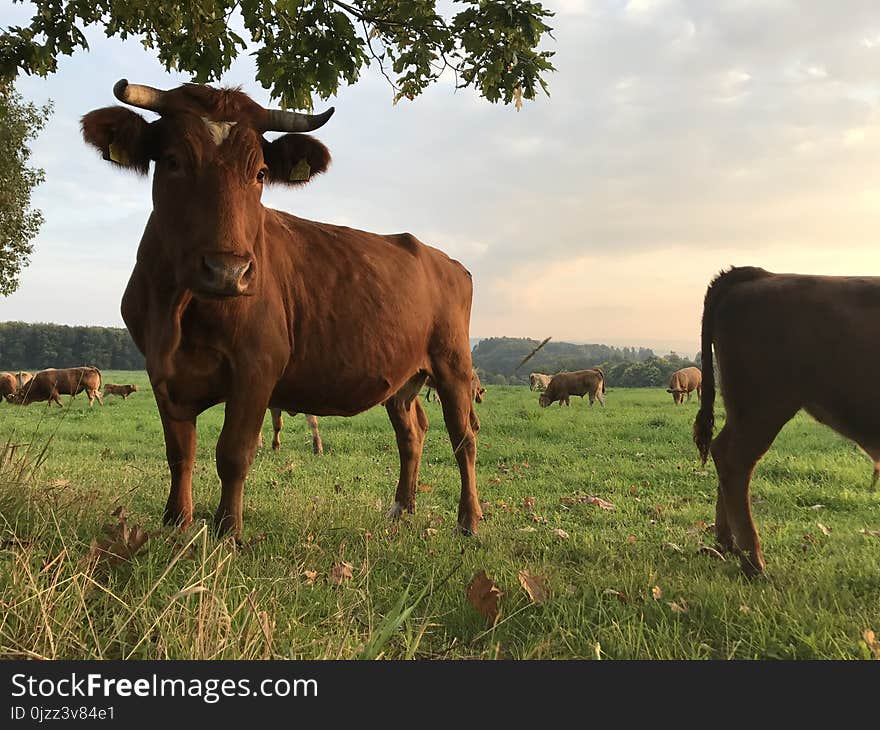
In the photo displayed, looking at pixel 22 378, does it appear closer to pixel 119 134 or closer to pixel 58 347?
pixel 119 134

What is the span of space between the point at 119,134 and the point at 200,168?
2.18ft

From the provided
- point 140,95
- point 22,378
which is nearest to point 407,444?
point 140,95

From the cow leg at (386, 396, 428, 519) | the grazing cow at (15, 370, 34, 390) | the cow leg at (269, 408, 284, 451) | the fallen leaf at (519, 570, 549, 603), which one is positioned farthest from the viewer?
the grazing cow at (15, 370, 34, 390)

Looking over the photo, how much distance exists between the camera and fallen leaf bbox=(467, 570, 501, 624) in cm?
294

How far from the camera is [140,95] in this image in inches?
138

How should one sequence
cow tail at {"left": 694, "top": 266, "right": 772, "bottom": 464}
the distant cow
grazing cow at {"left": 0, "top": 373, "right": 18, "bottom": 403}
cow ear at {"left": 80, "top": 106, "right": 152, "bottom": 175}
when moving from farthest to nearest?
the distant cow, grazing cow at {"left": 0, "top": 373, "right": 18, "bottom": 403}, cow tail at {"left": 694, "top": 266, "right": 772, "bottom": 464}, cow ear at {"left": 80, "top": 106, "right": 152, "bottom": 175}

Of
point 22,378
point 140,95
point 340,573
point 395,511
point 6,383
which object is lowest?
point 6,383

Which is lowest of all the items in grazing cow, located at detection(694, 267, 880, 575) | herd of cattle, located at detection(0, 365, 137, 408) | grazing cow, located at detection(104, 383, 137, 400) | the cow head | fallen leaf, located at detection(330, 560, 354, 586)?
grazing cow, located at detection(104, 383, 137, 400)

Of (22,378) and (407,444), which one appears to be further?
(22,378)

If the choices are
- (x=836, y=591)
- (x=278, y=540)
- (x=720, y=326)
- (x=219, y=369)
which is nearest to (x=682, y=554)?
(x=836, y=591)

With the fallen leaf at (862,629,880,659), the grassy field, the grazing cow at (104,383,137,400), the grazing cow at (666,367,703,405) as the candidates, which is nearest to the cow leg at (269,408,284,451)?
the grassy field

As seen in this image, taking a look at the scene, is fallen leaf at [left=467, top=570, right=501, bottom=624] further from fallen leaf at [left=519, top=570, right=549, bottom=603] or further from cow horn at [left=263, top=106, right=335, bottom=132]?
cow horn at [left=263, top=106, right=335, bottom=132]

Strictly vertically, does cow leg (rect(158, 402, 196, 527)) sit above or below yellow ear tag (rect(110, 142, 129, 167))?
below

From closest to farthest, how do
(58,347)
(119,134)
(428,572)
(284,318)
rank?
(119,134) < (428,572) < (284,318) < (58,347)
